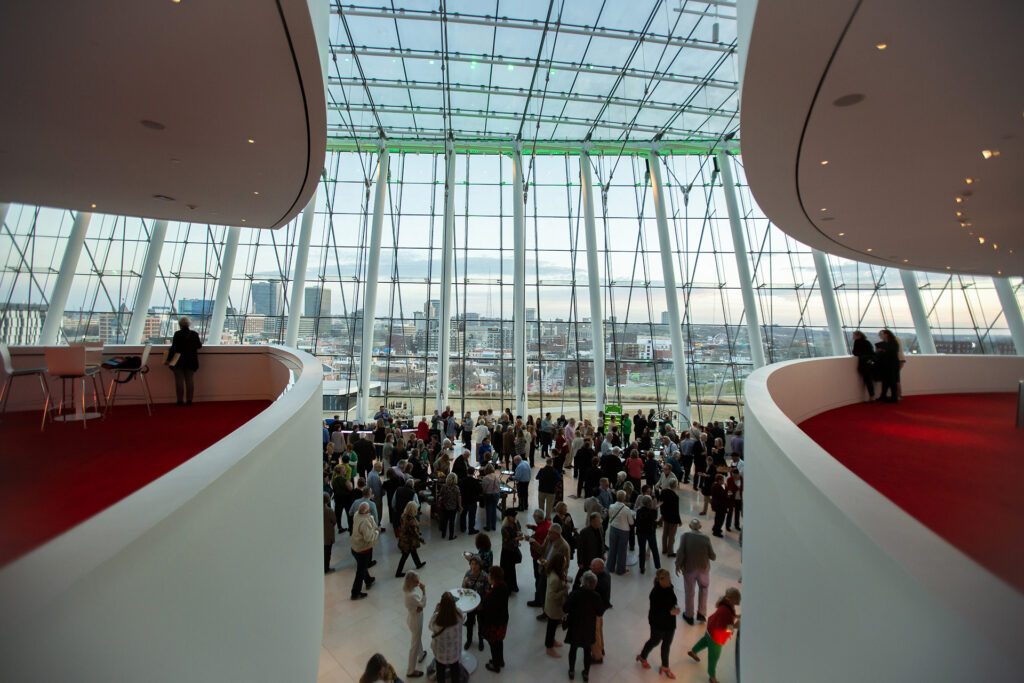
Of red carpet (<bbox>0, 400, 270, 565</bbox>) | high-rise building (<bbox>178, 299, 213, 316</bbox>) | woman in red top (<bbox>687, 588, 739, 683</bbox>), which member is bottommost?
woman in red top (<bbox>687, 588, 739, 683</bbox>)

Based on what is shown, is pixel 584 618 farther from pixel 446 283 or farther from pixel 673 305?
pixel 446 283

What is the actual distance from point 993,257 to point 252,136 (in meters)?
12.7

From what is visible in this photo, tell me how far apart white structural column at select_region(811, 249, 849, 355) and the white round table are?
593 inches

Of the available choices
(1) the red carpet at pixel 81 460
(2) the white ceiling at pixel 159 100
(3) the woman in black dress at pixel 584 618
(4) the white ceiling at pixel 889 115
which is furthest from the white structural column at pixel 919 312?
(1) the red carpet at pixel 81 460

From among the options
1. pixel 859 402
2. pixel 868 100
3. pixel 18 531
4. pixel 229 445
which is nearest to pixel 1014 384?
pixel 859 402

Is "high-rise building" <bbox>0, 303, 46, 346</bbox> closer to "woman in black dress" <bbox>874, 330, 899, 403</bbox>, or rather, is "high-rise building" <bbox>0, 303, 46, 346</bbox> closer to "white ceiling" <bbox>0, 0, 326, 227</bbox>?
"white ceiling" <bbox>0, 0, 326, 227</bbox>

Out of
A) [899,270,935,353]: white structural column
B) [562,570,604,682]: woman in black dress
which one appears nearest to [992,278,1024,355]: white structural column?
[899,270,935,353]: white structural column

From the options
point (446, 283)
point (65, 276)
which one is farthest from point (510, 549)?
point (65, 276)

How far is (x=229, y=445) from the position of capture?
7.00ft

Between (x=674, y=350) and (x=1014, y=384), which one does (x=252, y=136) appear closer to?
(x=1014, y=384)

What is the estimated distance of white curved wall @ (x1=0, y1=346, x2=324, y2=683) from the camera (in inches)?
41.2

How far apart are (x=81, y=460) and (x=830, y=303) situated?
1796 cm

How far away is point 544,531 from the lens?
5.77 m

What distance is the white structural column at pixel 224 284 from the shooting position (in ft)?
46.4
